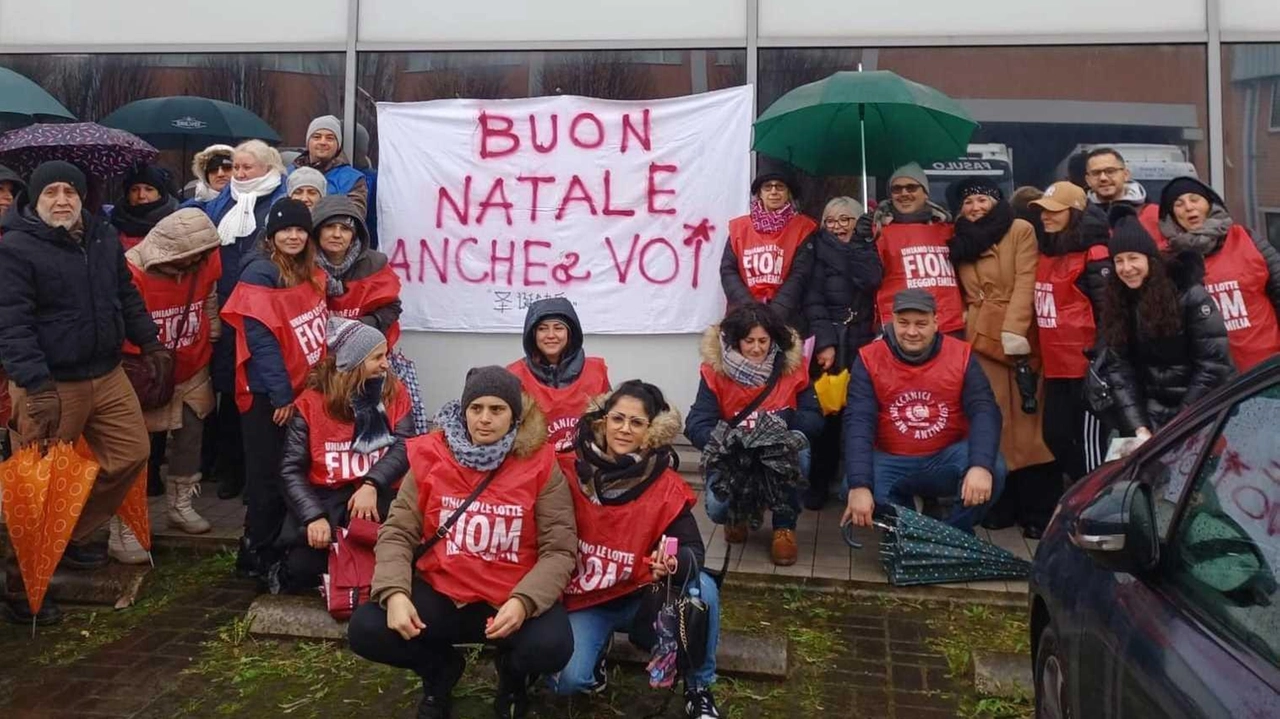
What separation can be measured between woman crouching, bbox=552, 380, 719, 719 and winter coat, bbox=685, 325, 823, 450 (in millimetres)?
1319

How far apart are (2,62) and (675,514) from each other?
6162 millimetres

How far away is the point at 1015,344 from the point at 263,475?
138 inches

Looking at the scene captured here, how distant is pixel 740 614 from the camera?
459 cm

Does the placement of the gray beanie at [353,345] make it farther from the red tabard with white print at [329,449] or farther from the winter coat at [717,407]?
the winter coat at [717,407]

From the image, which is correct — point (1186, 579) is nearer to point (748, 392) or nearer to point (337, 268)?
point (748, 392)

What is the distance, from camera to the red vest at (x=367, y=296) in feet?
16.6

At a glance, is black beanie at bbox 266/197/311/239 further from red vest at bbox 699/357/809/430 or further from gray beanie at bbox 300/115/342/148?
red vest at bbox 699/357/809/430

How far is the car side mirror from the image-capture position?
2.25 m

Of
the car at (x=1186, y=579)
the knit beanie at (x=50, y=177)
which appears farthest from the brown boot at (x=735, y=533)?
the knit beanie at (x=50, y=177)

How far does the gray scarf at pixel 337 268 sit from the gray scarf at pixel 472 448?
1603mm

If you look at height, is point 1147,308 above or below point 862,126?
below

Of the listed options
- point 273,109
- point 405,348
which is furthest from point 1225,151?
point 273,109

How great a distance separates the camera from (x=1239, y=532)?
2.08 meters

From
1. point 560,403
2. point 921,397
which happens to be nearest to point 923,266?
point 921,397
